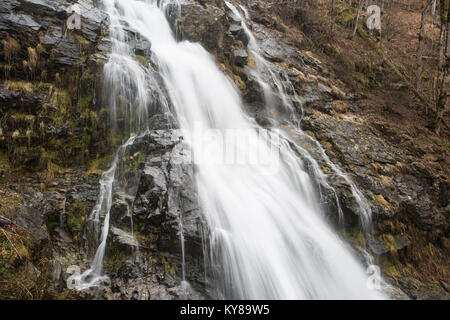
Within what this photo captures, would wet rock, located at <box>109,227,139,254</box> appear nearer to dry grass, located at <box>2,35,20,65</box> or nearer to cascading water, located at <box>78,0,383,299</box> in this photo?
cascading water, located at <box>78,0,383,299</box>

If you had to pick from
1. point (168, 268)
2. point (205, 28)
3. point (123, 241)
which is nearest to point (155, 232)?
point (123, 241)

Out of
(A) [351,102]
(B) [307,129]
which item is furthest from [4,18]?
(A) [351,102]

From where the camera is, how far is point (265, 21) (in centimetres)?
1370

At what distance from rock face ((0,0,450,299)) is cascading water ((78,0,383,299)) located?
0.39 metres

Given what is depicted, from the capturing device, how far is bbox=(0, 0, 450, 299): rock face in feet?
15.8

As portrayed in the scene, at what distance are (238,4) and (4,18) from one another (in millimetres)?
10625

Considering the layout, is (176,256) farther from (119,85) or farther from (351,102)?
(351,102)

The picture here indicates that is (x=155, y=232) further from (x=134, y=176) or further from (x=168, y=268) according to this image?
(x=134, y=176)

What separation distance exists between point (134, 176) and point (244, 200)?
7.80 ft

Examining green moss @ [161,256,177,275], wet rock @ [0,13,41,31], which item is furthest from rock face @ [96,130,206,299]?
wet rock @ [0,13,41,31]

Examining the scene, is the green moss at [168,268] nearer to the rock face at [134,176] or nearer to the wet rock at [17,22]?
the rock face at [134,176]

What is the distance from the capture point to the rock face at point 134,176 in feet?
15.8

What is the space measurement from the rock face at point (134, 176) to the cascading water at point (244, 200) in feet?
1.29

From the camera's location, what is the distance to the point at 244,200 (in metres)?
6.18
